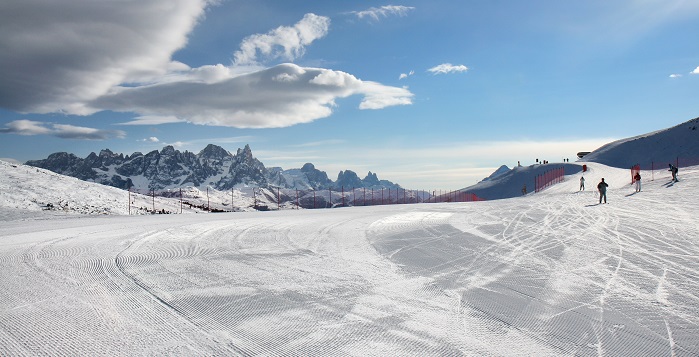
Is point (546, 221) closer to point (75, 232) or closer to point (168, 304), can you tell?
point (168, 304)

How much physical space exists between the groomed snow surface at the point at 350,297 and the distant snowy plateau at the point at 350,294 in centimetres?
3

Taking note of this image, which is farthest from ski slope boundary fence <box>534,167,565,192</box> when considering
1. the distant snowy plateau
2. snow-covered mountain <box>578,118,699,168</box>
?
snow-covered mountain <box>578,118,699,168</box>

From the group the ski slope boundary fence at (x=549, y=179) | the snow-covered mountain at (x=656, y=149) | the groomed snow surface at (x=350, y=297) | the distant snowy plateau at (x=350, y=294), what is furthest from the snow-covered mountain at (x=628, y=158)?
the groomed snow surface at (x=350, y=297)

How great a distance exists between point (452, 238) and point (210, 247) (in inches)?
262

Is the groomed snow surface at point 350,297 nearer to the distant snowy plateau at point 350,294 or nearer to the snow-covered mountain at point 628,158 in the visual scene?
the distant snowy plateau at point 350,294

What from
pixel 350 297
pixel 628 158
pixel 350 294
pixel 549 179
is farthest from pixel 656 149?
pixel 350 297

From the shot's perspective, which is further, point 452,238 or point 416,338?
point 452,238

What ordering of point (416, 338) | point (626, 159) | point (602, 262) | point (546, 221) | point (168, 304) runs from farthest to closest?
point (626, 159) → point (546, 221) → point (602, 262) → point (168, 304) → point (416, 338)

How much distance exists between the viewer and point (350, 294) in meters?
6.04

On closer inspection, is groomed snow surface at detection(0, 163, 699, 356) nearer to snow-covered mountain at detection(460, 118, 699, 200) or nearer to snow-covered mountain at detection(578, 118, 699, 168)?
snow-covered mountain at detection(460, 118, 699, 200)

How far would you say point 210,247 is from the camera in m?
10.7

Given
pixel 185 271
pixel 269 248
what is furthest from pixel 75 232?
pixel 185 271

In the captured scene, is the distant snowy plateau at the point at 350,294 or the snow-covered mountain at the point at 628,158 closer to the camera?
the distant snowy plateau at the point at 350,294

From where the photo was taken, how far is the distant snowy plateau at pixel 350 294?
4.27 metres
